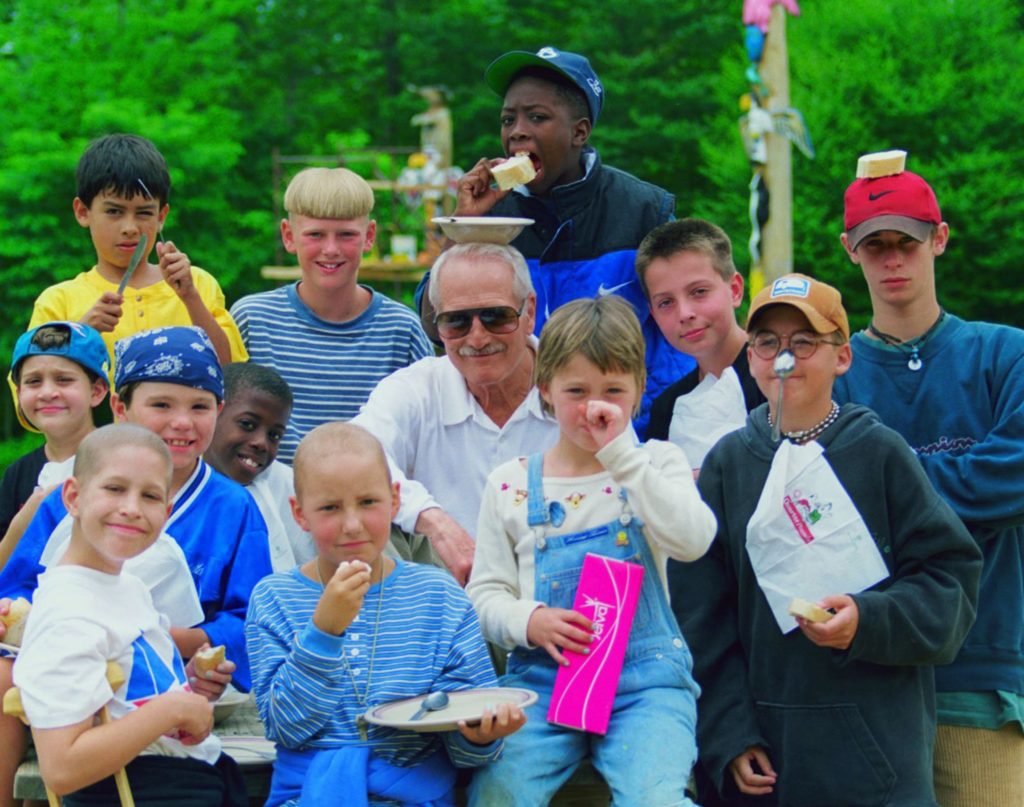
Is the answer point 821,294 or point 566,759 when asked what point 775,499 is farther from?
point 566,759

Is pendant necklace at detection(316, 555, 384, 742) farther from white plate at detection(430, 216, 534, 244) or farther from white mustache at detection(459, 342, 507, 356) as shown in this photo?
white plate at detection(430, 216, 534, 244)

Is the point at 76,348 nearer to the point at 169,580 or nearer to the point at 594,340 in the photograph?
the point at 169,580

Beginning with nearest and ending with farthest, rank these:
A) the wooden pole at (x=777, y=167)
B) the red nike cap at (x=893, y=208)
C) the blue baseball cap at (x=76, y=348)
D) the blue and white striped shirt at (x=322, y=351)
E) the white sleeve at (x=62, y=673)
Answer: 1. the white sleeve at (x=62, y=673)
2. the red nike cap at (x=893, y=208)
3. the blue baseball cap at (x=76, y=348)
4. the blue and white striped shirt at (x=322, y=351)
5. the wooden pole at (x=777, y=167)

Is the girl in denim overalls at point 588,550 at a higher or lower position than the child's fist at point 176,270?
lower

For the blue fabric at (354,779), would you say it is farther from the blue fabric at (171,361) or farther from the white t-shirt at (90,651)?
the blue fabric at (171,361)

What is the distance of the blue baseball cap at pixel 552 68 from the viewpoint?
4871 mm

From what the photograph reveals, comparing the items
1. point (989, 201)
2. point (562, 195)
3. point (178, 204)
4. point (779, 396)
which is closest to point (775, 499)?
point (779, 396)

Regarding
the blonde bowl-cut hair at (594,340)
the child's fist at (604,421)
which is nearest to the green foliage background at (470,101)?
the blonde bowl-cut hair at (594,340)

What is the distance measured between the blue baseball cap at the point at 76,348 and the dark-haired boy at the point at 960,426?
93.6 inches

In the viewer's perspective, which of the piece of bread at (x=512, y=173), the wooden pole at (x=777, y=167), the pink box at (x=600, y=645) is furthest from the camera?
the wooden pole at (x=777, y=167)

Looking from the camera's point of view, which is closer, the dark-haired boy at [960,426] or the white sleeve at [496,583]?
the white sleeve at [496,583]

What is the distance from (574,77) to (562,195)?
16.6 inches

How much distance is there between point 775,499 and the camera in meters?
3.71

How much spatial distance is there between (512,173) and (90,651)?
2.21 meters
